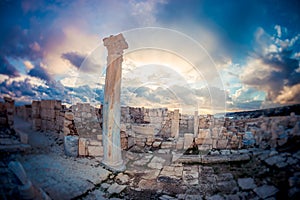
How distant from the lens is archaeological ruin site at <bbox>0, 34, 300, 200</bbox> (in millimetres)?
3312

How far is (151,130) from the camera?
8617mm

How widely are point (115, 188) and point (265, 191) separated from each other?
11.3ft

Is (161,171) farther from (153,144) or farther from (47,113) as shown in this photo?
(47,113)

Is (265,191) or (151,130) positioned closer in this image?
(265,191)

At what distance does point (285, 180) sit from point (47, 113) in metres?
9.22

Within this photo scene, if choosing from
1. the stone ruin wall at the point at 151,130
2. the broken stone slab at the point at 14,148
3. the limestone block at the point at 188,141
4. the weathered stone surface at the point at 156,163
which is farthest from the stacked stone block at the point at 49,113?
the limestone block at the point at 188,141

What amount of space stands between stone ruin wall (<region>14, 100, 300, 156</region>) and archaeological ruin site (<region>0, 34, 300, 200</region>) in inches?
1.3

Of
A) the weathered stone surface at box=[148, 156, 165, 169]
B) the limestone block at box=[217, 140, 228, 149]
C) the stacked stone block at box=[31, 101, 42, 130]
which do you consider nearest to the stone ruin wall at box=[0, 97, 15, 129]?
the stacked stone block at box=[31, 101, 42, 130]

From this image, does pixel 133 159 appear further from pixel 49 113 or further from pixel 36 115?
pixel 36 115

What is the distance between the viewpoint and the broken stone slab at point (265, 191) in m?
3.10

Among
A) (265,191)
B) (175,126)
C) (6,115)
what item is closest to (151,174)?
(265,191)

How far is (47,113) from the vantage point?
8.10m

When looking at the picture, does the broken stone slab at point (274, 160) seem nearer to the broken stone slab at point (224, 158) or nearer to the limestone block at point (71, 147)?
the broken stone slab at point (224, 158)

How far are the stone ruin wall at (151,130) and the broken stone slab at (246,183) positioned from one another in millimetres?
1019
